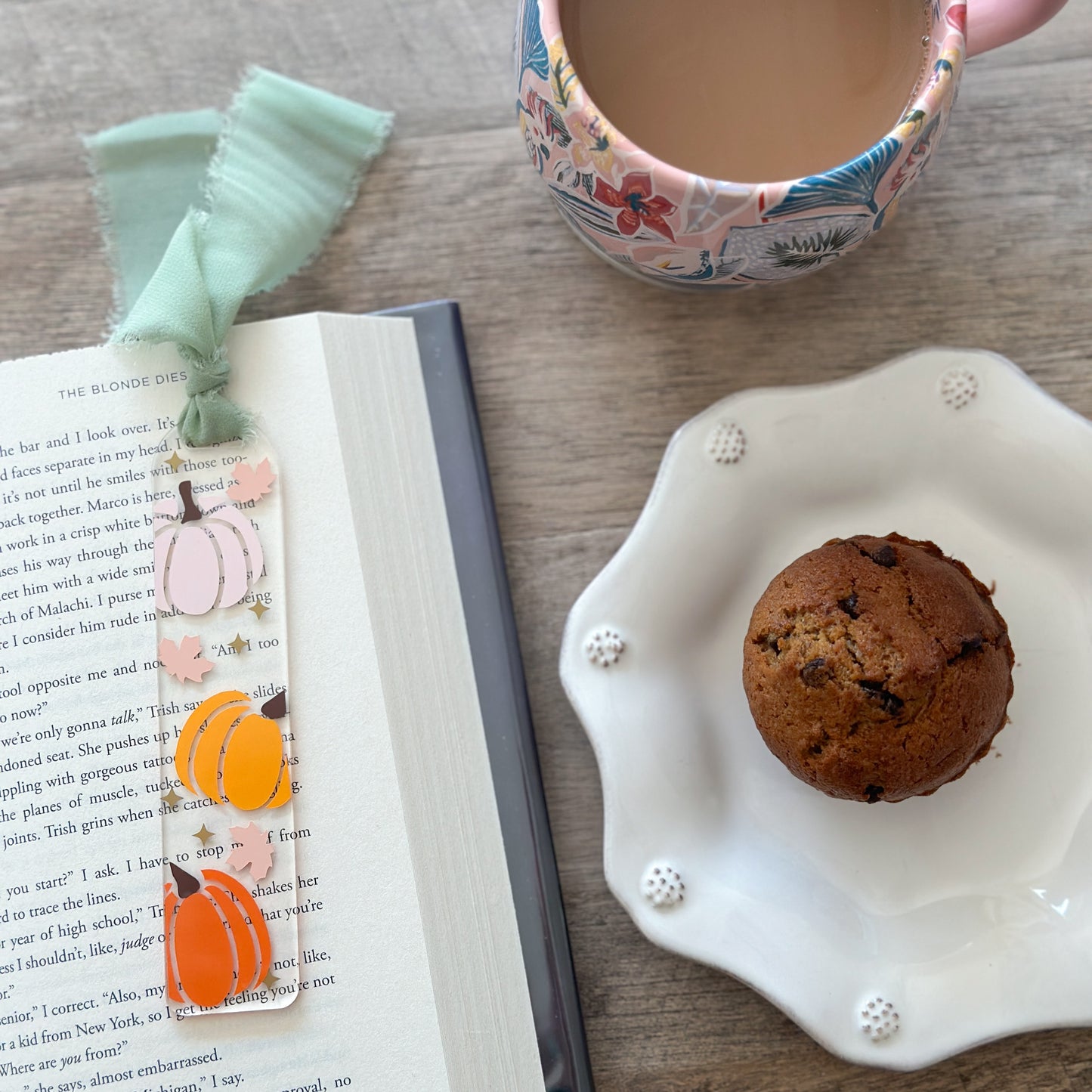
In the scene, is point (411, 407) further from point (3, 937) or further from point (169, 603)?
point (3, 937)

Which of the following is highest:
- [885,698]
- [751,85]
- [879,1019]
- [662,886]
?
[751,85]

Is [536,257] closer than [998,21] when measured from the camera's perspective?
No

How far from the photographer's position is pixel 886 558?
69 cm

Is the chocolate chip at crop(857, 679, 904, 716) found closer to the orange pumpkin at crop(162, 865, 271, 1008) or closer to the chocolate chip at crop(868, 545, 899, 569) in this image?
the chocolate chip at crop(868, 545, 899, 569)

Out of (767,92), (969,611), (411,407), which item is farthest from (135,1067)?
(767,92)

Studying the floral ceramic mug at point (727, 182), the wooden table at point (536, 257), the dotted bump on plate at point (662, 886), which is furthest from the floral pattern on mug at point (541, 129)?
the dotted bump on plate at point (662, 886)

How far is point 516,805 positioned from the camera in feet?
2.48

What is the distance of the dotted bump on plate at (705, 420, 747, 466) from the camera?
75cm

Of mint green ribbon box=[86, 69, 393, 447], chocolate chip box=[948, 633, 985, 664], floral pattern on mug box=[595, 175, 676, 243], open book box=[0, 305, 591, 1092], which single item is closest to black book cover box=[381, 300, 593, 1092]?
open book box=[0, 305, 591, 1092]

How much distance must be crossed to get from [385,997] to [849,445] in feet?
1.87

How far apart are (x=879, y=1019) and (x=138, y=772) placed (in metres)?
0.61

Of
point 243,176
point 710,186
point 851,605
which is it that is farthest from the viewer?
point 243,176

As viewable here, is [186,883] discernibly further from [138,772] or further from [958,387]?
[958,387]

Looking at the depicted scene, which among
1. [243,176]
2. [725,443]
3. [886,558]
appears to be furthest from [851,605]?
[243,176]
